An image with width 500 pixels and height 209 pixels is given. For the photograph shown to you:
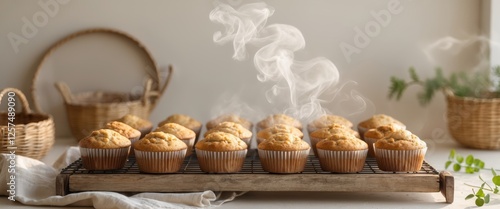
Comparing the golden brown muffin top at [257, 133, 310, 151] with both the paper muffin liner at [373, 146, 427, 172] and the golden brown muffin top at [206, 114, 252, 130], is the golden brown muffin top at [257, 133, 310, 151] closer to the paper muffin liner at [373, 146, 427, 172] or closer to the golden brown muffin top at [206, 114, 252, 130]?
the paper muffin liner at [373, 146, 427, 172]

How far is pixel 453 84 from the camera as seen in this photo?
13.6 ft

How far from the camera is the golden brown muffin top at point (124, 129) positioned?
313 cm

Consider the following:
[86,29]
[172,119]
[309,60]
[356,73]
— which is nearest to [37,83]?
[86,29]

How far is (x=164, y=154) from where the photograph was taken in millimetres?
2770

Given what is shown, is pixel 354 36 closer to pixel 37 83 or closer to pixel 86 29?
pixel 86 29

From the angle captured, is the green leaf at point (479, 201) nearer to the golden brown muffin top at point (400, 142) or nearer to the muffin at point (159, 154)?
the golden brown muffin top at point (400, 142)

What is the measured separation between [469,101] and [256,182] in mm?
1629

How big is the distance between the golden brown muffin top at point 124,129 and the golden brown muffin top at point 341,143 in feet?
2.61

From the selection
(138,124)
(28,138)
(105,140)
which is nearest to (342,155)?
(105,140)

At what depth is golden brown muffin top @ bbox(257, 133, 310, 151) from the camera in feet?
9.20

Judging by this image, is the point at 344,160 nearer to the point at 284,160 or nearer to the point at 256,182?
the point at 284,160

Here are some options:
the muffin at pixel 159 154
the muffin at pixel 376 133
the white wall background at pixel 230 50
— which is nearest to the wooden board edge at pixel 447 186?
the muffin at pixel 376 133

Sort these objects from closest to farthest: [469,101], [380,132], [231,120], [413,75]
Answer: [380,132] < [231,120] < [469,101] < [413,75]

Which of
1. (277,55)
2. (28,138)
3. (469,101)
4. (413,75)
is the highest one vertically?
(277,55)
